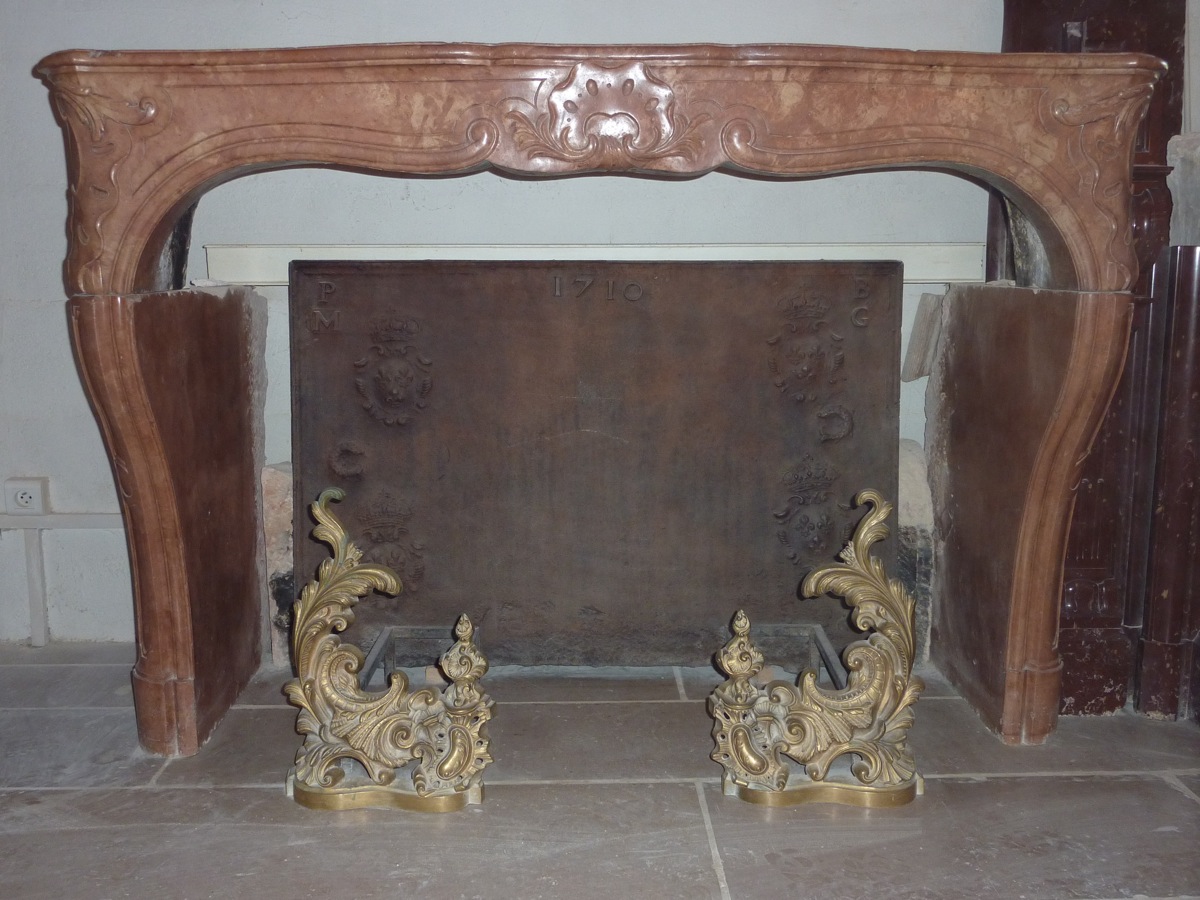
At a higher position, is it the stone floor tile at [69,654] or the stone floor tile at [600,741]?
the stone floor tile at [69,654]

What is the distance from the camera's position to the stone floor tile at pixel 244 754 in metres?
1.76

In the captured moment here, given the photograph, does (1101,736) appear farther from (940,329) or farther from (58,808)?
(58,808)

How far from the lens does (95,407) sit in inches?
65.8

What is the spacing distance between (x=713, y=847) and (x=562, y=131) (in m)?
1.09

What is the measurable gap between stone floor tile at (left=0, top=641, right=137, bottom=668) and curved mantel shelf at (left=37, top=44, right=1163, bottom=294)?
97 centimetres

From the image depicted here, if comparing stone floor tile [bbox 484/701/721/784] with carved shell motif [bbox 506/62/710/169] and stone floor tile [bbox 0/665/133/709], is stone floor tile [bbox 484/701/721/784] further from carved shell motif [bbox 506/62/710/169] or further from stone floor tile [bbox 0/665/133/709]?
carved shell motif [bbox 506/62/710/169]

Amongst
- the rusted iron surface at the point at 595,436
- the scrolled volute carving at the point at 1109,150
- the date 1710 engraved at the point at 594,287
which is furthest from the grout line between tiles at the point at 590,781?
the scrolled volute carving at the point at 1109,150

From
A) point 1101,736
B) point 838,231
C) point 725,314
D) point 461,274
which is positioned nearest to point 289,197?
point 461,274

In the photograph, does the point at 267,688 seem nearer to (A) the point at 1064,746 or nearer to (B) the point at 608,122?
(B) the point at 608,122

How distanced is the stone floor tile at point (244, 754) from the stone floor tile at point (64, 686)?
9.7 inches

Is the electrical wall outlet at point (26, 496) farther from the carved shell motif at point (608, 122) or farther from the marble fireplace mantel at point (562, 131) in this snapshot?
the carved shell motif at point (608, 122)

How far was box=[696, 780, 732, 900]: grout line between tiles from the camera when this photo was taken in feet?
4.77

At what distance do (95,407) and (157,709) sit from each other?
0.53m

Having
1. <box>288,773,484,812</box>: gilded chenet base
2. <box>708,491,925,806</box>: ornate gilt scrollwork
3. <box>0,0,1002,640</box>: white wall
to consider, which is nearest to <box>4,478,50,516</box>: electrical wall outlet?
<box>0,0,1002,640</box>: white wall
